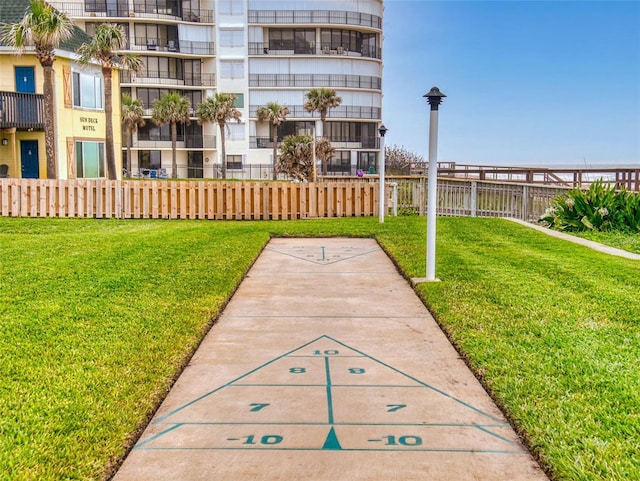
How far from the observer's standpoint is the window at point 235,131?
68.5m

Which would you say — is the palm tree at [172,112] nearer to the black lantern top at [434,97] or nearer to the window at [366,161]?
the window at [366,161]

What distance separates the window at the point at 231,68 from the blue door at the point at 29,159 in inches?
1469

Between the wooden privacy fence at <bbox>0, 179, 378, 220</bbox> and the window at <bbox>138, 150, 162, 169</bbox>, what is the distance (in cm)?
4798

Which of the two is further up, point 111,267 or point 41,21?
point 41,21

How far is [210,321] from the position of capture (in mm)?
7746

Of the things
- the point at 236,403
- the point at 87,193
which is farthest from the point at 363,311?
the point at 87,193

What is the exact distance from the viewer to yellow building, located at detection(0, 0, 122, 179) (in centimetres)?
3047

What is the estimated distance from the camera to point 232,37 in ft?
221

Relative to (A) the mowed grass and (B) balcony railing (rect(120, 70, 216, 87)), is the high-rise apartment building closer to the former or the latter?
(B) balcony railing (rect(120, 70, 216, 87))

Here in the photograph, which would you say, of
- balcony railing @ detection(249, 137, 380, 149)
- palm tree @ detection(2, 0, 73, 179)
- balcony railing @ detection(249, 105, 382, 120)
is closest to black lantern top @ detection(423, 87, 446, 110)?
palm tree @ detection(2, 0, 73, 179)

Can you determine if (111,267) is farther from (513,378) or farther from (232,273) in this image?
(513,378)

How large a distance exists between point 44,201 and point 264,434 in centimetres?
1832

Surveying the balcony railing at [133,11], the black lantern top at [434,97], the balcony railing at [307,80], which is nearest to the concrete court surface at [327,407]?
the black lantern top at [434,97]

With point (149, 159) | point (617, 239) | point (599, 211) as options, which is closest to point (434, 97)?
point (617, 239)
